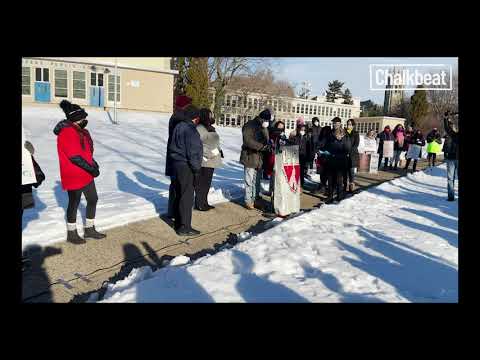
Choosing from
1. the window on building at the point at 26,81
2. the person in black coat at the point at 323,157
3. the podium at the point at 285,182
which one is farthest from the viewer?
the window on building at the point at 26,81

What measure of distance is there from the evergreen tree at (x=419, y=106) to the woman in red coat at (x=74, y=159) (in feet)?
180

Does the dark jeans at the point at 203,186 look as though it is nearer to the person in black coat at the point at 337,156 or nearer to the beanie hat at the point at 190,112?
the beanie hat at the point at 190,112

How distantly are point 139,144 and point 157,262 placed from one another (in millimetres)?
14441

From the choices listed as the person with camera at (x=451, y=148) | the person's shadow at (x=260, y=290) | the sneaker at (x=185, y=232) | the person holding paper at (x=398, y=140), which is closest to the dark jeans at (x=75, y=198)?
the sneaker at (x=185, y=232)

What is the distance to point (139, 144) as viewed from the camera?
18.1 meters

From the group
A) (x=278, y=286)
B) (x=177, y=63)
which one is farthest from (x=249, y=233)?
(x=177, y=63)

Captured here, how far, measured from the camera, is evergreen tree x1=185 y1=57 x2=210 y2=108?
111 feet

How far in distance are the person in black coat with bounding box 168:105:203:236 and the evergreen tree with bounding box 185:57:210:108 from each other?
29.1 m

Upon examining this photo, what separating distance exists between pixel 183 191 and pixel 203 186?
1.48 m

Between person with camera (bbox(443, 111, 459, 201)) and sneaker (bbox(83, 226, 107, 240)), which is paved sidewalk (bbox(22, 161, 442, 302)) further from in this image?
person with camera (bbox(443, 111, 459, 201))

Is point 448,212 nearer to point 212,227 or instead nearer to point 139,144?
point 212,227

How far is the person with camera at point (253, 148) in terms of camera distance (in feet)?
22.4

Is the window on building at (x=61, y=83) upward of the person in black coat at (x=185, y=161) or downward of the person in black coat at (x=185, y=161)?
upward

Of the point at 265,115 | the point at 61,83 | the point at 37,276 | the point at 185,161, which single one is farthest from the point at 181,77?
the point at 37,276
